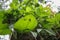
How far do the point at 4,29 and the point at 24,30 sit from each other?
0.21 ft

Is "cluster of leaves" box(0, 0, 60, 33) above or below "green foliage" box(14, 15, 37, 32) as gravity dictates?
above

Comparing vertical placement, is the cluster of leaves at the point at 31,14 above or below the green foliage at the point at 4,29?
above

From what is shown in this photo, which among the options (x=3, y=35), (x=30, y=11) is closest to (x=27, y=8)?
(x=30, y=11)

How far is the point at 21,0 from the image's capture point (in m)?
0.61

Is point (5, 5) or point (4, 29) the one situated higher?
point (5, 5)

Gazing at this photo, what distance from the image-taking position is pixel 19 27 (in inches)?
19.3

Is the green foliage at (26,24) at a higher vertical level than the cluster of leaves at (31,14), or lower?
lower

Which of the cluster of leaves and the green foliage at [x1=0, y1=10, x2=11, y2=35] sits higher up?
the cluster of leaves

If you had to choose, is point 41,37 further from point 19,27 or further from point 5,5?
point 5,5

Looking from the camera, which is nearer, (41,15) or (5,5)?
(41,15)

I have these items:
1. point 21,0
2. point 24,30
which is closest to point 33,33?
point 24,30

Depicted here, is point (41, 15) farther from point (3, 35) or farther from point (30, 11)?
point (3, 35)

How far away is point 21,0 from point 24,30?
163mm

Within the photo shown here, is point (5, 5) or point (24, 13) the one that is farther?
point (5, 5)
